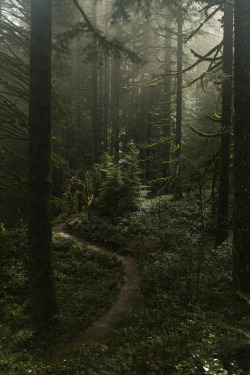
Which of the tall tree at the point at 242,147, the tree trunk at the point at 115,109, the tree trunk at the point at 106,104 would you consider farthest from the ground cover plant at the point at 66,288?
the tree trunk at the point at 106,104

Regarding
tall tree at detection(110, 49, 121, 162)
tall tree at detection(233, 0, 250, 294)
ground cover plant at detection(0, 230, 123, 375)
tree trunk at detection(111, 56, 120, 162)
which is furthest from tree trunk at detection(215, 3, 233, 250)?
tall tree at detection(110, 49, 121, 162)

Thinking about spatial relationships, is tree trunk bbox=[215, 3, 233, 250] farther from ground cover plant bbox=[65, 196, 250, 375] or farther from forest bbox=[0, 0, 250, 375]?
ground cover plant bbox=[65, 196, 250, 375]

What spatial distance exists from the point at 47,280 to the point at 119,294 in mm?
3253

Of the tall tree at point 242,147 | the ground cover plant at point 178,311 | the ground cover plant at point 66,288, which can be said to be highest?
the tall tree at point 242,147

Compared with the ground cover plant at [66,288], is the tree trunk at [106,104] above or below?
above

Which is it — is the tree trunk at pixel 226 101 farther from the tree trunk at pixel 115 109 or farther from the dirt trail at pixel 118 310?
the tree trunk at pixel 115 109

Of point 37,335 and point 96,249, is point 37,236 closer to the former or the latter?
point 37,335

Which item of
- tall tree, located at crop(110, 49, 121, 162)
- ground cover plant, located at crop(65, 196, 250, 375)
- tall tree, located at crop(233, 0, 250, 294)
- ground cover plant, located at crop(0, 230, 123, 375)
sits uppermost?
tall tree, located at crop(110, 49, 121, 162)

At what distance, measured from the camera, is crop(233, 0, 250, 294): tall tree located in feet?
15.0

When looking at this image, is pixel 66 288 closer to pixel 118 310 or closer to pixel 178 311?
pixel 118 310

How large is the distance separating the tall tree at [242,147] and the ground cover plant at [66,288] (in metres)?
3.92

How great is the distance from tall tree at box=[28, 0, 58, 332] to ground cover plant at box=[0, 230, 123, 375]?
103cm

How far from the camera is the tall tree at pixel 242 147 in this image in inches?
180

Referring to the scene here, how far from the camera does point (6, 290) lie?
9969 millimetres
